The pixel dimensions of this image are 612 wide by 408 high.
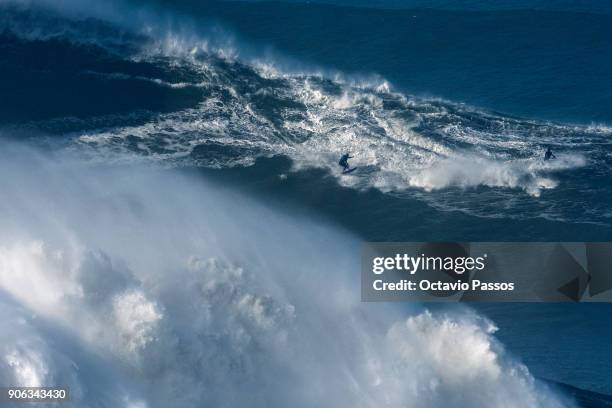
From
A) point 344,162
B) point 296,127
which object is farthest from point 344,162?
point 296,127

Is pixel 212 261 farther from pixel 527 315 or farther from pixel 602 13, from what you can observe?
pixel 602 13

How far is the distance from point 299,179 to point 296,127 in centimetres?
845

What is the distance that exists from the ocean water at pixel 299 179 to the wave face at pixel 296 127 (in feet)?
0.86

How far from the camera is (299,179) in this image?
105 m

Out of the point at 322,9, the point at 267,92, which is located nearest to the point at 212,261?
the point at 267,92

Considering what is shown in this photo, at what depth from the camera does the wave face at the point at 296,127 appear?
10431 cm

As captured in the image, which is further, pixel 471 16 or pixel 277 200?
pixel 471 16

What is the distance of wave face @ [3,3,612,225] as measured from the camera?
104 metres

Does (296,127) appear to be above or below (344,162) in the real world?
above

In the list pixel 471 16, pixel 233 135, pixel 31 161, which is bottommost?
pixel 31 161

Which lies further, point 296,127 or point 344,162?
point 296,127

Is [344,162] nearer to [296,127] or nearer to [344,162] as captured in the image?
[344,162]

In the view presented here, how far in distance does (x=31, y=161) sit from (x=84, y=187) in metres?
7.83

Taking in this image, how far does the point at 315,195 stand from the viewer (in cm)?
10356
